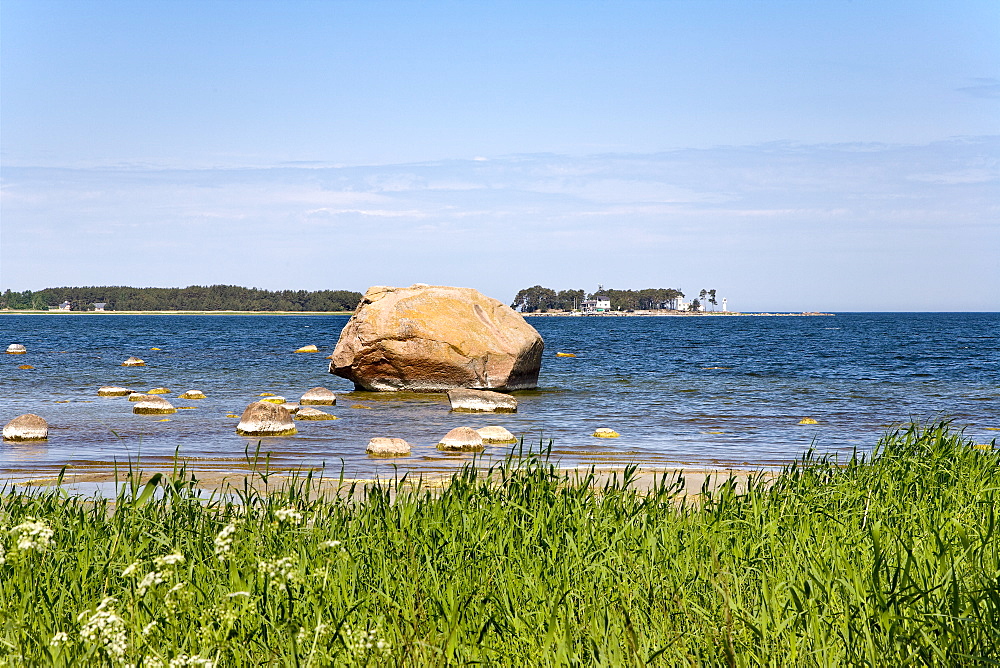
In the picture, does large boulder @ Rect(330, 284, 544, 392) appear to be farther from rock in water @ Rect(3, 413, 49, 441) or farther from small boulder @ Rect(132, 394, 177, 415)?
rock in water @ Rect(3, 413, 49, 441)

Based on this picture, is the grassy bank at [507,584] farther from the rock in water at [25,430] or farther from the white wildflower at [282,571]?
the rock in water at [25,430]

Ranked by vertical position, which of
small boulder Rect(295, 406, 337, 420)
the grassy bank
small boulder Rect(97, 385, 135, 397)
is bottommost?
small boulder Rect(97, 385, 135, 397)

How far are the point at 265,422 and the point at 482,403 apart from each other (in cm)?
562

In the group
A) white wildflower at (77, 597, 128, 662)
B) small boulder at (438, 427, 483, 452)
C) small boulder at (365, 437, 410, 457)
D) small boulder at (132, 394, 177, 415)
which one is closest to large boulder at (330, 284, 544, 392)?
small boulder at (132, 394, 177, 415)

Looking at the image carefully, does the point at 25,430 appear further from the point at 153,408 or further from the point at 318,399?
the point at 318,399

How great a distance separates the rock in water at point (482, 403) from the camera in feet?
64.6

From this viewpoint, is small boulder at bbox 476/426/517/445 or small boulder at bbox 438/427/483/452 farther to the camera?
small boulder at bbox 476/426/517/445

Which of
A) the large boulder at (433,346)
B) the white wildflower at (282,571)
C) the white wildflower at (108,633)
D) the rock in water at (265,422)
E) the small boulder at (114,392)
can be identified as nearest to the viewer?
the white wildflower at (108,633)

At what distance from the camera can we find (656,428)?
17.1 meters

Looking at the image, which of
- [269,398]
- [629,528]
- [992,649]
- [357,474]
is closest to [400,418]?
[269,398]

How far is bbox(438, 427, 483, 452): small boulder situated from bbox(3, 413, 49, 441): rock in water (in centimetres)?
691

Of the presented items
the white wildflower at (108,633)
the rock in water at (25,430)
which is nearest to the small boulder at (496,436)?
the rock in water at (25,430)

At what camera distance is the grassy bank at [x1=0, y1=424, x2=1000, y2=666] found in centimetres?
330

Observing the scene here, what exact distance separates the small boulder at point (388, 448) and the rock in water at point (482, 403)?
6.28 metres
